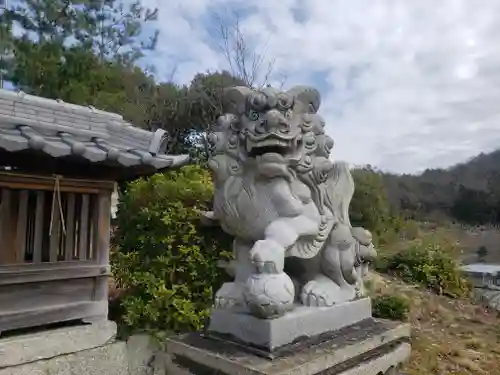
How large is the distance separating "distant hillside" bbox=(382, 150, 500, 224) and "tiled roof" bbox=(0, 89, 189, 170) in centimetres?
967

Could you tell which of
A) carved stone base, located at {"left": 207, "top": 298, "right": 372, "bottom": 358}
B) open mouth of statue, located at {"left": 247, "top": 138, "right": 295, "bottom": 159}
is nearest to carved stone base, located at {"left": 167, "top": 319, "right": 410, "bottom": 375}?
carved stone base, located at {"left": 207, "top": 298, "right": 372, "bottom": 358}

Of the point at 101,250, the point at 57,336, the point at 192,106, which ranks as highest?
the point at 192,106

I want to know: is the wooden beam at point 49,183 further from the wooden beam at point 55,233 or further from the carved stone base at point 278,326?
the carved stone base at point 278,326

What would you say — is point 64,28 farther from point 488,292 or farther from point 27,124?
point 488,292

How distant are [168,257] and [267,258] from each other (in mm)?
2424

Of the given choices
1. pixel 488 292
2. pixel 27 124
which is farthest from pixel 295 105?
pixel 488 292

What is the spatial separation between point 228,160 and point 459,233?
401 inches

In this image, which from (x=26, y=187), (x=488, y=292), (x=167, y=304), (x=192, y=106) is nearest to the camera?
(x=26, y=187)

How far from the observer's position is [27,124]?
2932mm

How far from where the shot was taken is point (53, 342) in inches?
127

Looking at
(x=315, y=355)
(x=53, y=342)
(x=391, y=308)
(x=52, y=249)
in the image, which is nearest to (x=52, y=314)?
(x=53, y=342)

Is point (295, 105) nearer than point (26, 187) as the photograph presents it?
Yes

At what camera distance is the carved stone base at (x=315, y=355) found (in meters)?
1.94

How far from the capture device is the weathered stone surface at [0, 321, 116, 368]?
303 centimetres
